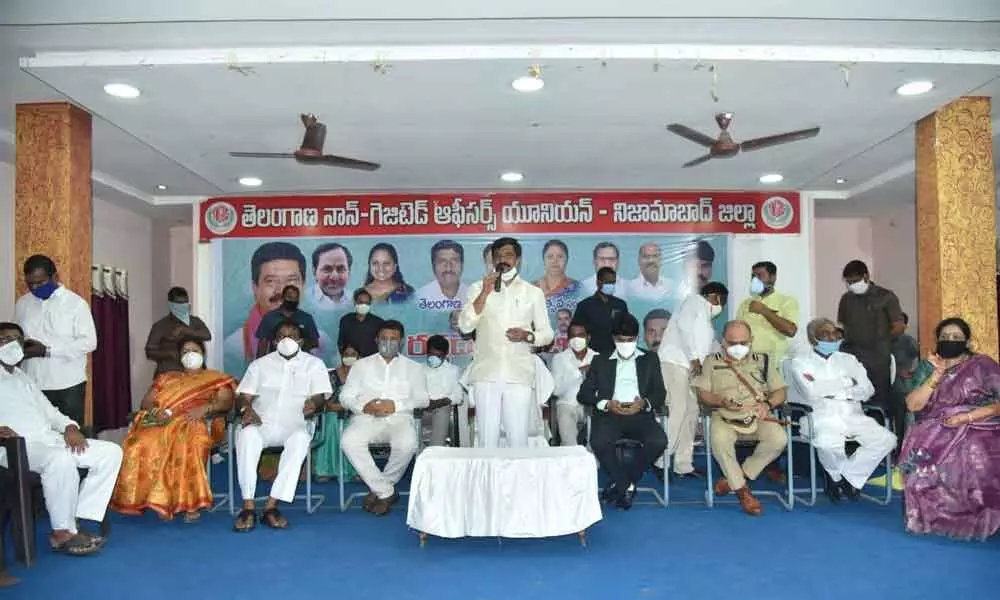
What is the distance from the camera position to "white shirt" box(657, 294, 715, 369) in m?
6.25

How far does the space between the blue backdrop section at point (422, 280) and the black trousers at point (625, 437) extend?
3472mm

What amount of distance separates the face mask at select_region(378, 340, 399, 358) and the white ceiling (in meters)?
1.67

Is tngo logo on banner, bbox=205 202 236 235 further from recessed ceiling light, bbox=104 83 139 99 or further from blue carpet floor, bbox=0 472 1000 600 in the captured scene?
blue carpet floor, bbox=0 472 1000 600

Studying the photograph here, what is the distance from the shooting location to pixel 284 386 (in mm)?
5352

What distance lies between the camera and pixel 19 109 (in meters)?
5.59

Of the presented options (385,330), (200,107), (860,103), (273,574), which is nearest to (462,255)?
(385,330)

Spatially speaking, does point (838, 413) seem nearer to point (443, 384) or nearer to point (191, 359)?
point (443, 384)

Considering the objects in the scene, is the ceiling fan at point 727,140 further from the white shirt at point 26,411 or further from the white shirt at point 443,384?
the white shirt at point 26,411

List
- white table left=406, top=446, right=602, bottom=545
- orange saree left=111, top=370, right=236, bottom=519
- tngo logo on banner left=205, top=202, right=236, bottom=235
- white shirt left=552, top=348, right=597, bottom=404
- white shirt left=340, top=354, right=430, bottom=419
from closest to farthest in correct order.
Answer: white table left=406, top=446, right=602, bottom=545
orange saree left=111, top=370, right=236, bottom=519
white shirt left=340, top=354, right=430, bottom=419
white shirt left=552, top=348, right=597, bottom=404
tngo logo on banner left=205, top=202, right=236, bottom=235

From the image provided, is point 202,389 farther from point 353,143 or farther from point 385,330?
point 353,143

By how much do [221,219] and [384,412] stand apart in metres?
4.63

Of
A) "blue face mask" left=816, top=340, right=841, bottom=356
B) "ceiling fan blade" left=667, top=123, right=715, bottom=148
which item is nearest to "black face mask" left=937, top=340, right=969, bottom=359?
"blue face mask" left=816, top=340, right=841, bottom=356

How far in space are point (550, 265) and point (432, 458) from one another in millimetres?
4822

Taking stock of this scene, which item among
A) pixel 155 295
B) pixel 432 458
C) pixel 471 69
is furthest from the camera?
pixel 155 295
